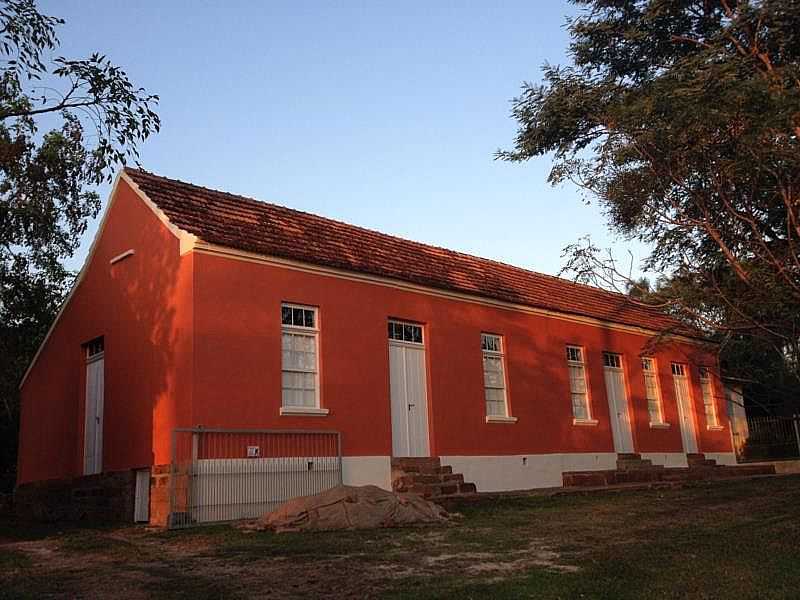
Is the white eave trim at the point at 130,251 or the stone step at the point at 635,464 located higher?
the white eave trim at the point at 130,251

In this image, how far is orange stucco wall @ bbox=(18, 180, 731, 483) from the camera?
13.1 m


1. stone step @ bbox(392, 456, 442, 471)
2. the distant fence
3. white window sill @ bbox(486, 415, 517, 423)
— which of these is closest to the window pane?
stone step @ bbox(392, 456, 442, 471)

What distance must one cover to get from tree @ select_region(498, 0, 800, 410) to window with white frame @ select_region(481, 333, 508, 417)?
4.96 metres

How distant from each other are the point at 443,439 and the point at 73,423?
308 inches

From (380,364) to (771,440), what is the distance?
64.2 ft

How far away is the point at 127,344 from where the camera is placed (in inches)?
580

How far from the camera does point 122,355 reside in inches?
584

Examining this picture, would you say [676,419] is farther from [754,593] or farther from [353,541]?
[754,593]

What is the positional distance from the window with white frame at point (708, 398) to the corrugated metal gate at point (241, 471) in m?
16.3

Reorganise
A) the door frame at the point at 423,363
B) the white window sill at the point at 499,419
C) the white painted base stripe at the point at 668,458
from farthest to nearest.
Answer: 1. the white painted base stripe at the point at 668,458
2. the white window sill at the point at 499,419
3. the door frame at the point at 423,363

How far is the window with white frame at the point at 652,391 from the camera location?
23.4 meters

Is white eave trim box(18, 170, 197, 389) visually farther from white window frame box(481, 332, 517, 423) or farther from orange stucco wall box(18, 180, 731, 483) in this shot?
white window frame box(481, 332, 517, 423)

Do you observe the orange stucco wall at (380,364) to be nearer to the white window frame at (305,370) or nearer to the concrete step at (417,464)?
the white window frame at (305,370)

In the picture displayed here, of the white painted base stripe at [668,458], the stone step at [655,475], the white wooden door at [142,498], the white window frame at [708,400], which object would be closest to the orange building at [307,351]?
the white wooden door at [142,498]
